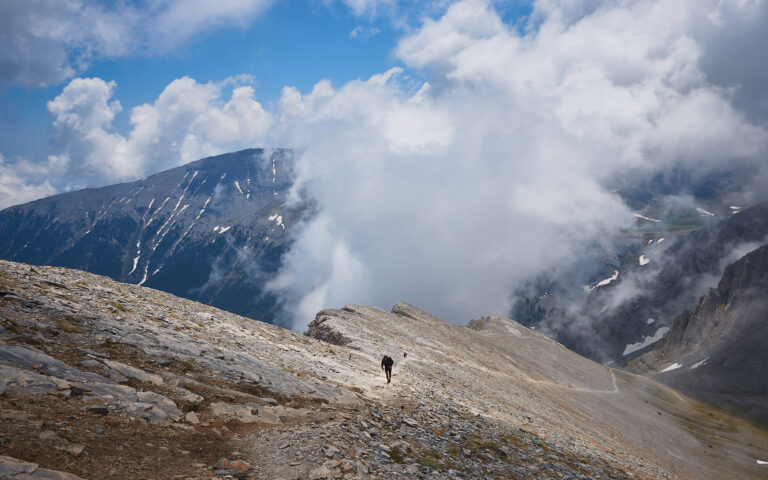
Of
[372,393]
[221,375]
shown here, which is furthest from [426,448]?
[221,375]

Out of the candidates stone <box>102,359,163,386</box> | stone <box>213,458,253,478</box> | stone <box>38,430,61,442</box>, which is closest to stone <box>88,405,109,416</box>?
stone <box>38,430,61,442</box>

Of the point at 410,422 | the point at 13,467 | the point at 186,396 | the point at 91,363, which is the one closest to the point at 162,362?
the point at 91,363

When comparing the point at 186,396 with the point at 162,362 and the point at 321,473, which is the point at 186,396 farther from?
the point at 321,473

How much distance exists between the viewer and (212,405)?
54.8 ft

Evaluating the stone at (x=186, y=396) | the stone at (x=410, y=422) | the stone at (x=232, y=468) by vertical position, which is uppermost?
the stone at (x=410, y=422)

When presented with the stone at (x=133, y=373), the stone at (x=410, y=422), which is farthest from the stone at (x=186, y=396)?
the stone at (x=410, y=422)

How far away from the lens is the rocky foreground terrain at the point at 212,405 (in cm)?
1235

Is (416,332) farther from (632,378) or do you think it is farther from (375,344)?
(632,378)

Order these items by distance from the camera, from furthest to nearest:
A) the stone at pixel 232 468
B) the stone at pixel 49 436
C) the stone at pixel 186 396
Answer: the stone at pixel 186 396 → the stone at pixel 232 468 → the stone at pixel 49 436

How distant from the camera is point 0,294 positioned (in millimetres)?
19812

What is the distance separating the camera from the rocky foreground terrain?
1235 centimetres

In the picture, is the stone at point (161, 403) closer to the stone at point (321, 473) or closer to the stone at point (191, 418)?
the stone at point (191, 418)

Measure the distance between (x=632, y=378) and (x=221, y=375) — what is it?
5703 inches

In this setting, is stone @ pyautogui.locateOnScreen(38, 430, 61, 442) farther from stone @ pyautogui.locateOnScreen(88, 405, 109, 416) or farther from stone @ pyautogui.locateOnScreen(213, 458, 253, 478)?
stone @ pyautogui.locateOnScreen(213, 458, 253, 478)
